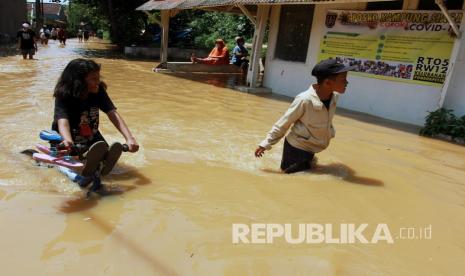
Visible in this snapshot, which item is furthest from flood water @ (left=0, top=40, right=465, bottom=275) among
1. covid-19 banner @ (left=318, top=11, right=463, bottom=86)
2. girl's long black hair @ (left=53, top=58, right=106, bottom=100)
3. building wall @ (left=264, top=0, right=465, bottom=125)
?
covid-19 banner @ (left=318, top=11, right=463, bottom=86)

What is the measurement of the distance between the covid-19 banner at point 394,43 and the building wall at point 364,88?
0.16 metres

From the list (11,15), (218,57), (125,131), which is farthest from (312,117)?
(11,15)

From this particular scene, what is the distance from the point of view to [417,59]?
28.6ft

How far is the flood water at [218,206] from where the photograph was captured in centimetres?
290

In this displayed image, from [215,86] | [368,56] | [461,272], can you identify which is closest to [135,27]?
[215,86]

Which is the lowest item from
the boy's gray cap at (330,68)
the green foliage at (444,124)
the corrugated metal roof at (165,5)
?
the green foliage at (444,124)

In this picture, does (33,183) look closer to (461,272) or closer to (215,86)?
(461,272)

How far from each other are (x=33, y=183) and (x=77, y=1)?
26991 millimetres

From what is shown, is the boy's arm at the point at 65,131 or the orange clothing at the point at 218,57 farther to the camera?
the orange clothing at the point at 218,57

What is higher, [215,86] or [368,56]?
[368,56]

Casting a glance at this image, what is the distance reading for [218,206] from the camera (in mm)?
3801

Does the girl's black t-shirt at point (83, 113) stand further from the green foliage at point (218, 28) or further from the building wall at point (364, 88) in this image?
the green foliage at point (218, 28)

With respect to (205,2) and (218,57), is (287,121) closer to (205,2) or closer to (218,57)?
(205,2)

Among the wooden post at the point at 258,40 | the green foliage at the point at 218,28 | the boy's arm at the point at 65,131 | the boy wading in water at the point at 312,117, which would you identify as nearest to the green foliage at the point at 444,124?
the boy wading in water at the point at 312,117
